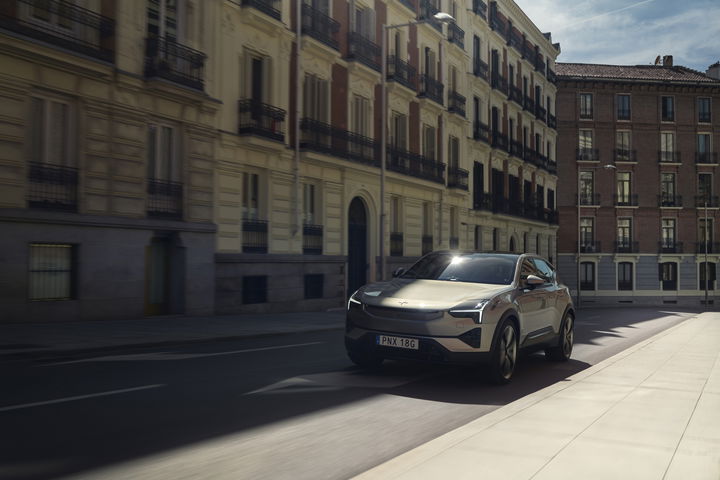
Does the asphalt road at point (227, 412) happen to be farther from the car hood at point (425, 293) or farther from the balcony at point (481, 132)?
the balcony at point (481, 132)

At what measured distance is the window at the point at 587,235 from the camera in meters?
59.0

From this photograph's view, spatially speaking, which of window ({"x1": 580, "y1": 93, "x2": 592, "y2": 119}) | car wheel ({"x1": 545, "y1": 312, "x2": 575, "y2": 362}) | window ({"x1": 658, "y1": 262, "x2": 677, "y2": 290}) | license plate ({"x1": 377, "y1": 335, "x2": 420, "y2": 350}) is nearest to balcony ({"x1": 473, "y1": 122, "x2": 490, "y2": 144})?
window ({"x1": 580, "y1": 93, "x2": 592, "y2": 119})

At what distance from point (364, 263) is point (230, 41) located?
37.5 feet

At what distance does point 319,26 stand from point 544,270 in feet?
56.4

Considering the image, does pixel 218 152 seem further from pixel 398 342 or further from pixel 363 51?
pixel 398 342

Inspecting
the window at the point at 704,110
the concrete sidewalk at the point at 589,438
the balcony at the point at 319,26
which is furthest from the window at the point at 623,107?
the concrete sidewalk at the point at 589,438

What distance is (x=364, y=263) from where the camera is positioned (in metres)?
29.1

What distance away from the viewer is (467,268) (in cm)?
934

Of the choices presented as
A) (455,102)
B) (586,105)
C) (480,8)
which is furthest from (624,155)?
(455,102)

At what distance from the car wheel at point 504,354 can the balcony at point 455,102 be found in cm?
2849

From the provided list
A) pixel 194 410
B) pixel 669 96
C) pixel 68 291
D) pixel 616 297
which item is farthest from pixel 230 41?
pixel 669 96

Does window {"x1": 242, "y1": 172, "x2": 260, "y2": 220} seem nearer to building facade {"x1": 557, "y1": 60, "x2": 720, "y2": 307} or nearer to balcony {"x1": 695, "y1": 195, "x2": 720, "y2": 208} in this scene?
building facade {"x1": 557, "y1": 60, "x2": 720, "y2": 307}

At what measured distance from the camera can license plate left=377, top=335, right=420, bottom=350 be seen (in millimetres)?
7813

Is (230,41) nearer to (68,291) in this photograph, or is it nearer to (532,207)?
(68,291)
